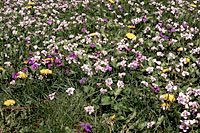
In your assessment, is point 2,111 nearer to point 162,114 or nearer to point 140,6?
point 162,114

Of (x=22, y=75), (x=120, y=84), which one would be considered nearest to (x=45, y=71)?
(x=22, y=75)

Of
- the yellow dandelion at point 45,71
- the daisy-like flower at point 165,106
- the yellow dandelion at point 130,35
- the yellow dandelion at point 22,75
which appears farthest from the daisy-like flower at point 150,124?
the yellow dandelion at point 130,35

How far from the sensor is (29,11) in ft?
17.0

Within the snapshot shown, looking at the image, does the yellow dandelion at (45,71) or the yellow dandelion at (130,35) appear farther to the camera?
the yellow dandelion at (130,35)

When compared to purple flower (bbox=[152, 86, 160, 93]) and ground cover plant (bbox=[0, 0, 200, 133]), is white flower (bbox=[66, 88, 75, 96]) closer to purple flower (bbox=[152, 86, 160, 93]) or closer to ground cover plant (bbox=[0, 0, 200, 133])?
ground cover plant (bbox=[0, 0, 200, 133])

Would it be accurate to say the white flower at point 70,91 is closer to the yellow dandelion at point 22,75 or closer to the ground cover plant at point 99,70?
the ground cover plant at point 99,70

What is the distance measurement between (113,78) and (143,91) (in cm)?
50

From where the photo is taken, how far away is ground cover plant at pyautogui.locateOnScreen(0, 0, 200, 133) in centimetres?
260

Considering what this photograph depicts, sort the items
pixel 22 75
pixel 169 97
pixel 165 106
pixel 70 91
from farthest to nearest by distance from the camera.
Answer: pixel 22 75, pixel 70 91, pixel 169 97, pixel 165 106

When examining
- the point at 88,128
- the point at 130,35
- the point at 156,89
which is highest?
the point at 130,35

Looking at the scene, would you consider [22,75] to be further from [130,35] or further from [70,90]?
[130,35]

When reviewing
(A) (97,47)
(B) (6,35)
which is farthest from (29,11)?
(A) (97,47)

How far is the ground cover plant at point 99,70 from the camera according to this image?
8.54 feet

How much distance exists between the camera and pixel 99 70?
3.20 meters
